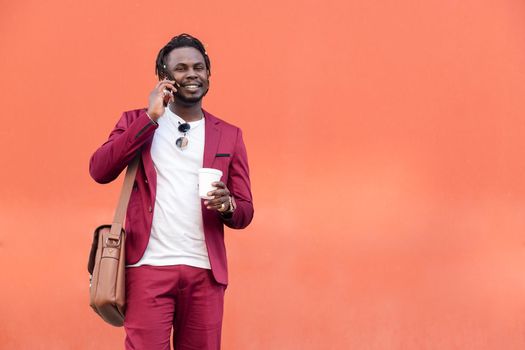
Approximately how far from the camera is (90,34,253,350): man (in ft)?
10.3

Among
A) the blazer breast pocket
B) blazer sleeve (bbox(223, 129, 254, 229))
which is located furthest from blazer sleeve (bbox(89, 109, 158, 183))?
blazer sleeve (bbox(223, 129, 254, 229))

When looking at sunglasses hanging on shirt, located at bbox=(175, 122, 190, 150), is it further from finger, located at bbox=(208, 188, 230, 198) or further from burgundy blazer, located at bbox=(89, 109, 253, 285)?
finger, located at bbox=(208, 188, 230, 198)

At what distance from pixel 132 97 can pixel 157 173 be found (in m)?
2.01

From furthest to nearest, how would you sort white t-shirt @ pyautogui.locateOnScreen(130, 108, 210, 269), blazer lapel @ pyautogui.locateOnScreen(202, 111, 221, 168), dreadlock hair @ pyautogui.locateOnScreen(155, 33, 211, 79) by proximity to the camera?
dreadlock hair @ pyautogui.locateOnScreen(155, 33, 211, 79) < blazer lapel @ pyautogui.locateOnScreen(202, 111, 221, 168) < white t-shirt @ pyautogui.locateOnScreen(130, 108, 210, 269)

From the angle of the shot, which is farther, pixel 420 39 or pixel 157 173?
pixel 420 39

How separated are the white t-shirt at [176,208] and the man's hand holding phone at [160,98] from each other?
0.52 ft

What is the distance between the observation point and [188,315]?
322cm

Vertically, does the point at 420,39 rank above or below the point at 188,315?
above

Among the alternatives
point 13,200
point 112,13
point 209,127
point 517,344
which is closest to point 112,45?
point 112,13

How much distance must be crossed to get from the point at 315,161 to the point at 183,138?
1.94 meters

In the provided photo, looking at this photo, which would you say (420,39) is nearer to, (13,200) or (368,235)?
(368,235)

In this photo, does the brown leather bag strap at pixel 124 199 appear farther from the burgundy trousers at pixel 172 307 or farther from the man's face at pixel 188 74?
the man's face at pixel 188 74

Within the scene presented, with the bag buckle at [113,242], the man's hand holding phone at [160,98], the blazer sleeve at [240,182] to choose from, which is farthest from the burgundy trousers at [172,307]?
the man's hand holding phone at [160,98]

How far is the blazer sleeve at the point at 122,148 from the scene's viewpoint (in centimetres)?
311
